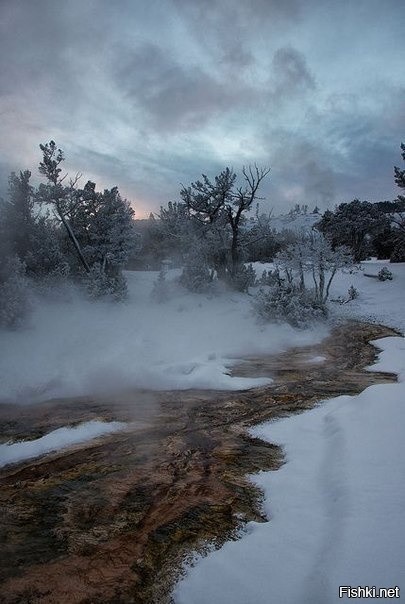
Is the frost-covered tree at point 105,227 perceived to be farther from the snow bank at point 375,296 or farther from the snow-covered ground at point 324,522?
the snow-covered ground at point 324,522

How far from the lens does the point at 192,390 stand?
9969 millimetres

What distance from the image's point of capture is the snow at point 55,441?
6308 millimetres

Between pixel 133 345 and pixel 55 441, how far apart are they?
8286mm

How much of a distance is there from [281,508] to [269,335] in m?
12.5

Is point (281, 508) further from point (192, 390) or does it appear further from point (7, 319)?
point (7, 319)

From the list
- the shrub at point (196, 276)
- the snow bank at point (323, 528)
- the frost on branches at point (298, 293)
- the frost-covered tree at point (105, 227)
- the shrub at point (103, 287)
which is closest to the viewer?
the snow bank at point (323, 528)

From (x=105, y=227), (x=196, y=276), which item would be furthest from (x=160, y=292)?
(x=105, y=227)

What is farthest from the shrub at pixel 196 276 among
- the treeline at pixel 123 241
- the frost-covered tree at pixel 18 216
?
the frost-covered tree at pixel 18 216

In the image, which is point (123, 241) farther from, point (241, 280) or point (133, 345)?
point (133, 345)

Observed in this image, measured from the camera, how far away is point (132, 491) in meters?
5.03

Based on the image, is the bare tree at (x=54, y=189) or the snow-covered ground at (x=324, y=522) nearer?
the snow-covered ground at (x=324, y=522)

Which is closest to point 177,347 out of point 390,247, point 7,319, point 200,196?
point 7,319

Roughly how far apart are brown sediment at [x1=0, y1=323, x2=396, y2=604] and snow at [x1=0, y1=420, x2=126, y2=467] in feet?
0.92

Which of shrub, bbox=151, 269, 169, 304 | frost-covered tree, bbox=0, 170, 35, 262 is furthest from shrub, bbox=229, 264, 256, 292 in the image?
frost-covered tree, bbox=0, 170, 35, 262
